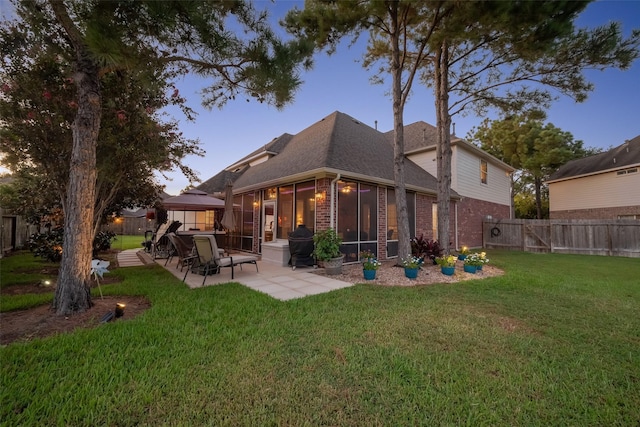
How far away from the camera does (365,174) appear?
848cm

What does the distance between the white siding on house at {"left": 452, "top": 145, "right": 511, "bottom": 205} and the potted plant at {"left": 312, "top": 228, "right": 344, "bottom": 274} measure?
377 inches

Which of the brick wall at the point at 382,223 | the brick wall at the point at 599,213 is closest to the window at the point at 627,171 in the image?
the brick wall at the point at 599,213

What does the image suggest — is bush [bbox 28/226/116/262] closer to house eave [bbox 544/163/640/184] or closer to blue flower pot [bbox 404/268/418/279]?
blue flower pot [bbox 404/268/418/279]

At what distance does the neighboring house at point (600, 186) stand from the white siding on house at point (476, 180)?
4.85 m

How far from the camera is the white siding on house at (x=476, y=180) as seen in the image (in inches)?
545

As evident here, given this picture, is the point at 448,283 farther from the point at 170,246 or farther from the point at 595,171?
the point at 595,171

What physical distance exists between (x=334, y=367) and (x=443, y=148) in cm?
847

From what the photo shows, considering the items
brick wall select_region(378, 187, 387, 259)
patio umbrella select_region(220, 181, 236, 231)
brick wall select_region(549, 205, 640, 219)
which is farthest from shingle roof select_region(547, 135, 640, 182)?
patio umbrella select_region(220, 181, 236, 231)

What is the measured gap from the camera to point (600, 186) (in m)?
16.8

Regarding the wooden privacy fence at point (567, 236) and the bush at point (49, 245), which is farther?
the wooden privacy fence at point (567, 236)

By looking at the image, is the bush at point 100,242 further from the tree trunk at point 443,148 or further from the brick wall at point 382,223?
the tree trunk at point 443,148

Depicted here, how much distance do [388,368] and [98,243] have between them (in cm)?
1133

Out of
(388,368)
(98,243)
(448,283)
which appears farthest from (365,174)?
(98,243)

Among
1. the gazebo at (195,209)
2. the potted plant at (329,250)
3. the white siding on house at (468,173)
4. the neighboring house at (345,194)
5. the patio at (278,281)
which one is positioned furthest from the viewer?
the white siding on house at (468,173)
